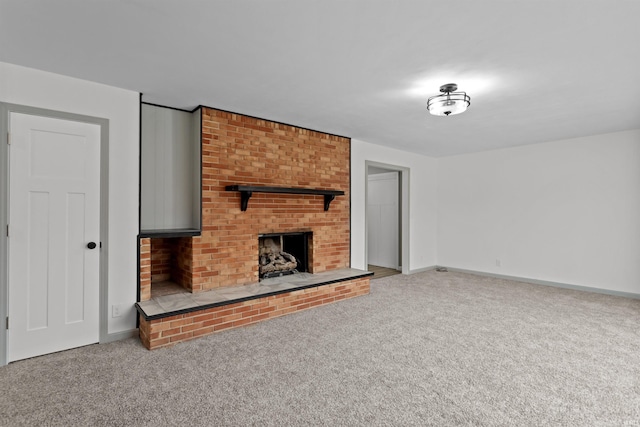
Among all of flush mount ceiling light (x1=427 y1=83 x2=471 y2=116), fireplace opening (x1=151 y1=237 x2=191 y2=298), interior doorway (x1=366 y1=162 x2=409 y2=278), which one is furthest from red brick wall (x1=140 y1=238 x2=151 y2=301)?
interior doorway (x1=366 y1=162 x2=409 y2=278)

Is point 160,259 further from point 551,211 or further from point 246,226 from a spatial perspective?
point 551,211

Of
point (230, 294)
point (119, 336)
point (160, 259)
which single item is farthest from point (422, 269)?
point (119, 336)

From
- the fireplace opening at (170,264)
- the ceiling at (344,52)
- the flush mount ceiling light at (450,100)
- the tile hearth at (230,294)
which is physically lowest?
the tile hearth at (230,294)

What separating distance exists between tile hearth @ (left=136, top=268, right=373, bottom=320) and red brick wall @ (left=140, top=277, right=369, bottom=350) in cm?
5

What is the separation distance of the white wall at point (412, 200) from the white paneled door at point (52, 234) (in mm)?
3455

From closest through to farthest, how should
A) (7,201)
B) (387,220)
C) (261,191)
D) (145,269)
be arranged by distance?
(7,201) < (145,269) < (261,191) < (387,220)

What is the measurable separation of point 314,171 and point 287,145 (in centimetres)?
57

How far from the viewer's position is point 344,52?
2.30 m

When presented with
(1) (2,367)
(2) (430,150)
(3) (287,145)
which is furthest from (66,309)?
(2) (430,150)

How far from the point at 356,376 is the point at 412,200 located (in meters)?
4.39

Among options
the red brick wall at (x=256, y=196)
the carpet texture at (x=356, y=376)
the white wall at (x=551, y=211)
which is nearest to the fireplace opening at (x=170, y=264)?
the red brick wall at (x=256, y=196)

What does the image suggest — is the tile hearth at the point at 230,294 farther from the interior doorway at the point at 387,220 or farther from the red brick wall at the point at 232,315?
Answer: the interior doorway at the point at 387,220

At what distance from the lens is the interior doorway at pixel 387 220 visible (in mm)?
6090

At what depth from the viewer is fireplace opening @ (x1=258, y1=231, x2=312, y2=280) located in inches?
168
